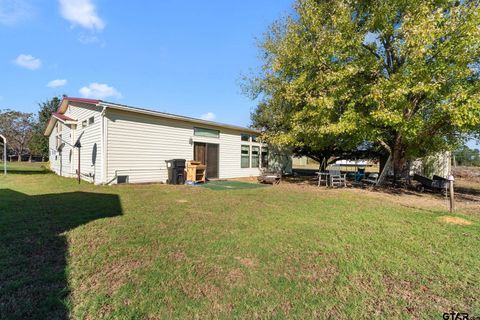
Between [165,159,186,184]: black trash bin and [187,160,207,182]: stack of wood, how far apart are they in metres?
0.36

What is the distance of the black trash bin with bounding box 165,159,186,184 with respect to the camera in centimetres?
1107

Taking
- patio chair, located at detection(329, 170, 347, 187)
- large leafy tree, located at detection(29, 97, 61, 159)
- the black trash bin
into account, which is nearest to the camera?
the black trash bin

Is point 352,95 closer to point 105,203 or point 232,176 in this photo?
point 232,176

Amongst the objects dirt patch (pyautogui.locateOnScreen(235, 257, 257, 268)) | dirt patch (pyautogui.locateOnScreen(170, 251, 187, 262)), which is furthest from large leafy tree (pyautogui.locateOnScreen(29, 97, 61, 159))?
dirt patch (pyautogui.locateOnScreen(235, 257, 257, 268))

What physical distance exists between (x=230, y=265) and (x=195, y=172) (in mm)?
8807

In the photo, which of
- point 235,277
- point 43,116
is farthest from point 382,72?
point 43,116

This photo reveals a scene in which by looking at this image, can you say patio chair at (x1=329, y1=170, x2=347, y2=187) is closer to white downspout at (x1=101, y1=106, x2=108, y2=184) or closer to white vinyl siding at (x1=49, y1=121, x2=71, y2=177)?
white downspout at (x1=101, y1=106, x2=108, y2=184)

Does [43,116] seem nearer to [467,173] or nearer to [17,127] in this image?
[17,127]

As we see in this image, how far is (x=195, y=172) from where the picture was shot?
11.6 meters

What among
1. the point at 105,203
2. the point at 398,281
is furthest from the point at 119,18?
the point at 398,281

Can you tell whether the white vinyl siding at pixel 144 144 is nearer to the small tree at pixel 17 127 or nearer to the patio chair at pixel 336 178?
the patio chair at pixel 336 178

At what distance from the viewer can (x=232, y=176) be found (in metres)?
15.0

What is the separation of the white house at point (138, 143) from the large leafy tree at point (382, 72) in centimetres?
324

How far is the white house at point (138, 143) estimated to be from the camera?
9.91 meters
